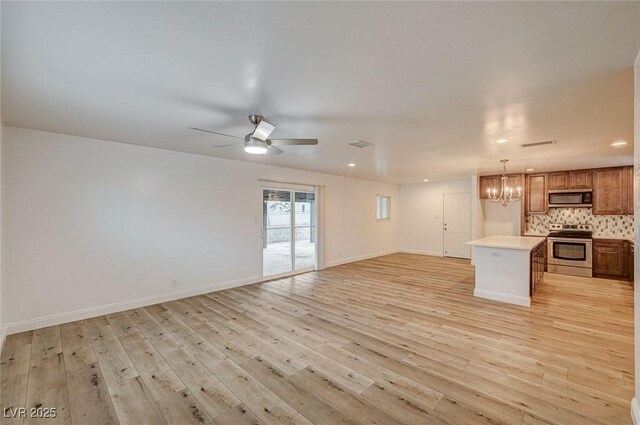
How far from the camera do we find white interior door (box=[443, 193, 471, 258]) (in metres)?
8.57

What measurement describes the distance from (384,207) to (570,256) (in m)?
4.91

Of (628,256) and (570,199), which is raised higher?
(570,199)

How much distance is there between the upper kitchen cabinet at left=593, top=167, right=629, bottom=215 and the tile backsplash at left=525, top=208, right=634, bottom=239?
366 mm

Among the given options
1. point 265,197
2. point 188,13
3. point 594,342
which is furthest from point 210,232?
point 594,342

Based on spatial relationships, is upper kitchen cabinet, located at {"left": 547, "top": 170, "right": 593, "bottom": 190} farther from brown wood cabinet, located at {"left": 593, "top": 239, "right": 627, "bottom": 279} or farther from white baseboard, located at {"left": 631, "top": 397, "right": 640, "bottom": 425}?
white baseboard, located at {"left": 631, "top": 397, "right": 640, "bottom": 425}

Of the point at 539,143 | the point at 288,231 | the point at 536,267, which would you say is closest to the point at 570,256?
the point at 536,267

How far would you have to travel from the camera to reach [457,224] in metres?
8.74

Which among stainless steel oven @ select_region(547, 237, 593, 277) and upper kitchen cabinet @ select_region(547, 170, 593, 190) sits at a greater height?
upper kitchen cabinet @ select_region(547, 170, 593, 190)

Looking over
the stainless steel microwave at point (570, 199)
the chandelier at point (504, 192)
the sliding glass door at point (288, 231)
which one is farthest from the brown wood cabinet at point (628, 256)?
the sliding glass door at point (288, 231)

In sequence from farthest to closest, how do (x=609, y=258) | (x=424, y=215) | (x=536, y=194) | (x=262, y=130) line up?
1. (x=424, y=215)
2. (x=536, y=194)
3. (x=609, y=258)
4. (x=262, y=130)

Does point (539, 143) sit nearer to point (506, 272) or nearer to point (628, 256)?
point (506, 272)

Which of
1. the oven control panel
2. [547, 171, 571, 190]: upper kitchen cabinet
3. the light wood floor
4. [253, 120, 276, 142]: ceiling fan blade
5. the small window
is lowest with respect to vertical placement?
the light wood floor

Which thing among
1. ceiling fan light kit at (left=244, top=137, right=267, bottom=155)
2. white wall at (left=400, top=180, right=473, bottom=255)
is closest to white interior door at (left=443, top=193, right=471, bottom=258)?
white wall at (left=400, top=180, right=473, bottom=255)

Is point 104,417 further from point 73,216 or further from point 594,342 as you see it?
point 594,342
